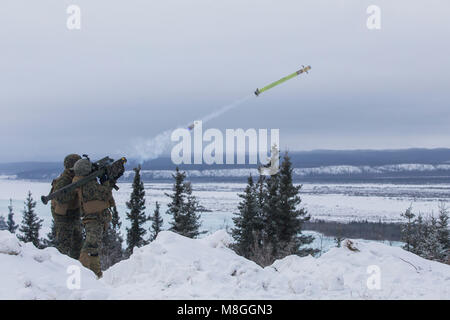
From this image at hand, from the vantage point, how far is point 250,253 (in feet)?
117

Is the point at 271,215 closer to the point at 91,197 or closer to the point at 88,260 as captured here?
the point at 88,260

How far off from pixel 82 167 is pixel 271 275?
4.40 meters

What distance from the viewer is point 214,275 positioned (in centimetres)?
807

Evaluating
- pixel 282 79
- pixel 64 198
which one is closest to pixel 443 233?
pixel 282 79

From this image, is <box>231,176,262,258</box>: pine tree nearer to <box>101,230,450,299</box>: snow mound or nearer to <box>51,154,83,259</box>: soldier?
<box>101,230,450,299</box>: snow mound

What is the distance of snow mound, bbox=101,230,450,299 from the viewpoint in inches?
293

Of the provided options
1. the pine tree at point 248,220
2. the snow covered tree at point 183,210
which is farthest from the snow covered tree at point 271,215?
the snow covered tree at point 183,210

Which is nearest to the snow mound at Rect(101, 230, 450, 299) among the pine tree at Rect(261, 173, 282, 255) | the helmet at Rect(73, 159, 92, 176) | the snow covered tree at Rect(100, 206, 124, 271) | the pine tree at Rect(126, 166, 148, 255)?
the snow covered tree at Rect(100, 206, 124, 271)

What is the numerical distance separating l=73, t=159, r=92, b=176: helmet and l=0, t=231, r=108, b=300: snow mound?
170 cm

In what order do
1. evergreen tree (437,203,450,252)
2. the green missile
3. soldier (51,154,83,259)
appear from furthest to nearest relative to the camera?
1. evergreen tree (437,203,450,252)
2. the green missile
3. soldier (51,154,83,259)

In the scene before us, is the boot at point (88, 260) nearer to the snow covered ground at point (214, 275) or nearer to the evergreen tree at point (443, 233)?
the snow covered ground at point (214, 275)

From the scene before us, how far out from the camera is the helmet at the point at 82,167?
29.6 feet
